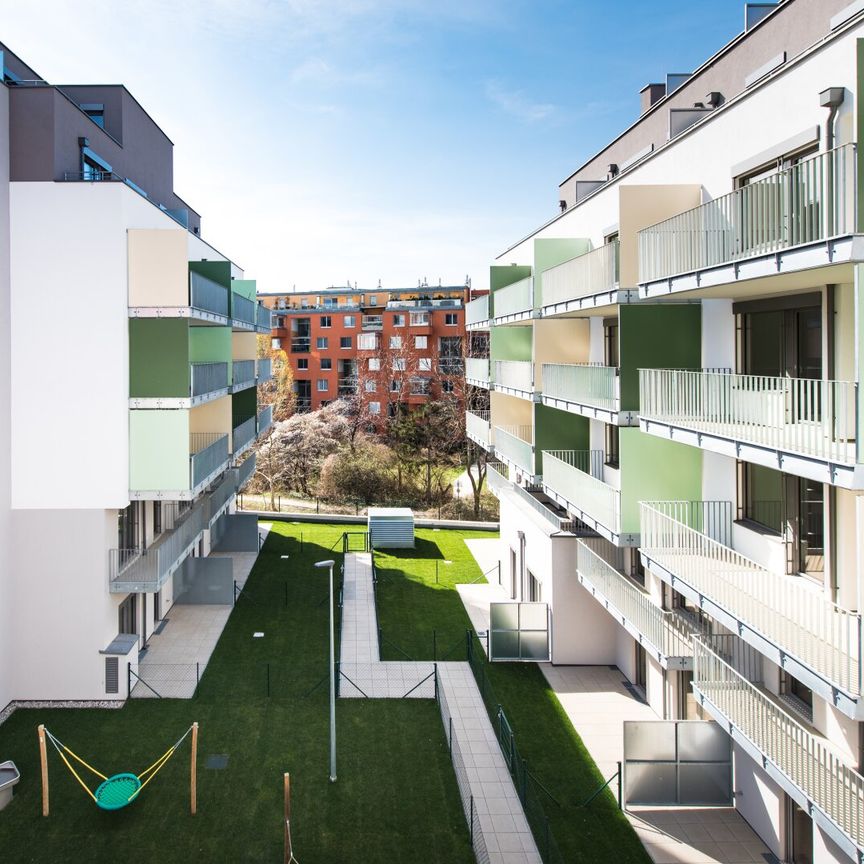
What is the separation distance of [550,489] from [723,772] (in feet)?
24.2

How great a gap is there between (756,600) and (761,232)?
4626 mm

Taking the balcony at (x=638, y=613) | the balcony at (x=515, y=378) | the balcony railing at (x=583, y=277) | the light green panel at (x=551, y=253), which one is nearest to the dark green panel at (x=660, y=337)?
the balcony railing at (x=583, y=277)

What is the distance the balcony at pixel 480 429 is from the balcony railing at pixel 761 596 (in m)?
11.9

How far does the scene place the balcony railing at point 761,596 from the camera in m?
8.30

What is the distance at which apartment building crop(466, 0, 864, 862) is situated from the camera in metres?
8.59

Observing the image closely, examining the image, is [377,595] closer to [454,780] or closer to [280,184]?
[454,780]

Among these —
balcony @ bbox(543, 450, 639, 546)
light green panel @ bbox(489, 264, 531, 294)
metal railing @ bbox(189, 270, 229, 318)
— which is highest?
light green panel @ bbox(489, 264, 531, 294)

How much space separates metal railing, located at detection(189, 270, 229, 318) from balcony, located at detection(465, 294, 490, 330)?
8163 mm

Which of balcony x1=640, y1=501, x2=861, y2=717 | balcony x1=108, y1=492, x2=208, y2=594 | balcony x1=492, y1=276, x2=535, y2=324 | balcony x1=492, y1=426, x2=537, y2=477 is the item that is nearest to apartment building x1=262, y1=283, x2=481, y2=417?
balcony x1=492, y1=426, x2=537, y2=477

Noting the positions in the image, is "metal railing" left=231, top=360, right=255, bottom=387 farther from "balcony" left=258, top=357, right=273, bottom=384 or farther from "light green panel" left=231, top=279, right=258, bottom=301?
"light green panel" left=231, top=279, right=258, bottom=301

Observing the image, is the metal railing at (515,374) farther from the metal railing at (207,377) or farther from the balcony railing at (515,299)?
the metal railing at (207,377)

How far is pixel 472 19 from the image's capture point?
1542cm

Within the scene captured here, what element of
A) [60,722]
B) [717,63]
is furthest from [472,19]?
[60,722]

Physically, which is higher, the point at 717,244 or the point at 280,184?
the point at 280,184
